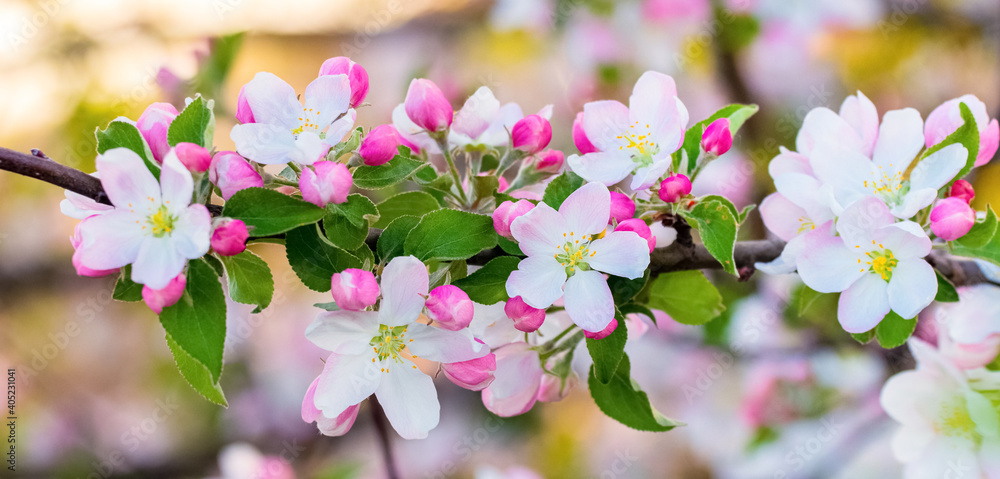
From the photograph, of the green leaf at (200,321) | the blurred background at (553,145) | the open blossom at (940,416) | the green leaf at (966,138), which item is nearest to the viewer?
the green leaf at (200,321)

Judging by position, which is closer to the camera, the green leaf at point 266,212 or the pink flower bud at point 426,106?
the green leaf at point 266,212

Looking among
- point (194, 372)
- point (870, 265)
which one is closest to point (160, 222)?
point (194, 372)

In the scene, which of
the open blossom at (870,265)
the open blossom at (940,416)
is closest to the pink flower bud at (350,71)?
the open blossom at (870,265)

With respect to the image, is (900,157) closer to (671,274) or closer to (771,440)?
(671,274)

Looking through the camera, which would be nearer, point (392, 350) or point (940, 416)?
point (392, 350)

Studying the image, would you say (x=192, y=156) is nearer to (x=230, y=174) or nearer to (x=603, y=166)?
(x=230, y=174)

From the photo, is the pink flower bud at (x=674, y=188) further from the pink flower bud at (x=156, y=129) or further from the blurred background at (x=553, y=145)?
the blurred background at (x=553, y=145)
